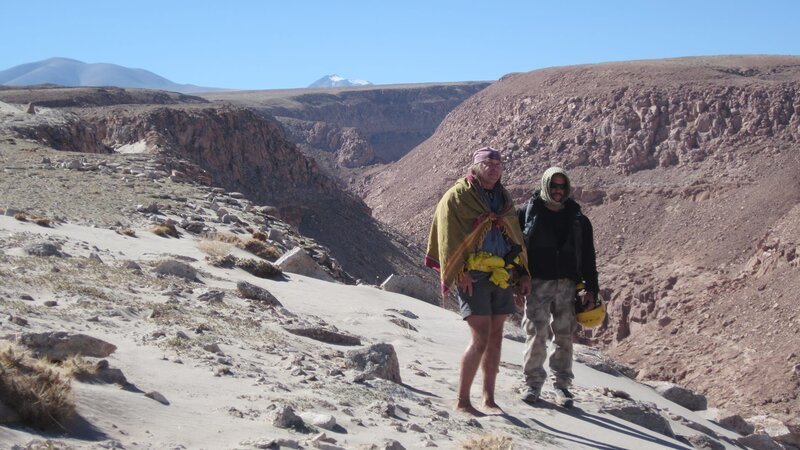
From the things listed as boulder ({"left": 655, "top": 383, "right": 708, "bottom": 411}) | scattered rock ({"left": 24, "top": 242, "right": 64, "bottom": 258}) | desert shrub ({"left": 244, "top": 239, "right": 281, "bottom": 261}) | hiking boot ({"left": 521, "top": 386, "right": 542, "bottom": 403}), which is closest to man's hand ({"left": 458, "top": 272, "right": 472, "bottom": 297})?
hiking boot ({"left": 521, "top": 386, "right": 542, "bottom": 403})

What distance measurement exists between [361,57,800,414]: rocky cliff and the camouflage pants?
18.1 meters

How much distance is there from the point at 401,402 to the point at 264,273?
6046 mm

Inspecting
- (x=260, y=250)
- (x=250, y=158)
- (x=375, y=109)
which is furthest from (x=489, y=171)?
(x=375, y=109)

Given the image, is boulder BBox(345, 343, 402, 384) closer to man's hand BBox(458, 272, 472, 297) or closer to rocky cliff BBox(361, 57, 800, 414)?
man's hand BBox(458, 272, 472, 297)

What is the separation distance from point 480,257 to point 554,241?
0.97 m

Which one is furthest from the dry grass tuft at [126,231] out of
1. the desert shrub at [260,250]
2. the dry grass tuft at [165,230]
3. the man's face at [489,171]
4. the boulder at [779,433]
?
the boulder at [779,433]

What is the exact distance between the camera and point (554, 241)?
7.19 m

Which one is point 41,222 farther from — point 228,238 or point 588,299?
point 588,299

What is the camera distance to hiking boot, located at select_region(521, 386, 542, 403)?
7180 mm

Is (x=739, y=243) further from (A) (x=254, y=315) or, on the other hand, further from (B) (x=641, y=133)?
(A) (x=254, y=315)

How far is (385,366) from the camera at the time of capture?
274 inches

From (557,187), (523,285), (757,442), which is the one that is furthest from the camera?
(757,442)

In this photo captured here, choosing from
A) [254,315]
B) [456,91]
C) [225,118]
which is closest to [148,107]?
[225,118]

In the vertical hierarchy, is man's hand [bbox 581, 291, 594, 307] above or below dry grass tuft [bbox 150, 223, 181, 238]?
above
